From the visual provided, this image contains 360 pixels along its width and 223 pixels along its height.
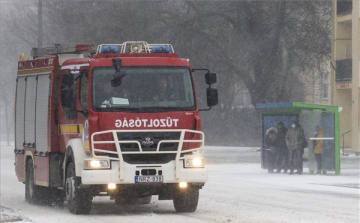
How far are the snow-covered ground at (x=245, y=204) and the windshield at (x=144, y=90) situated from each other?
179 cm

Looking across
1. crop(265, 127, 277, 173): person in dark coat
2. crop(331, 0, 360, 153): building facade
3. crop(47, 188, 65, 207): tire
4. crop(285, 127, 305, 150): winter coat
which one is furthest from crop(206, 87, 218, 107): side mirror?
crop(331, 0, 360, 153): building facade

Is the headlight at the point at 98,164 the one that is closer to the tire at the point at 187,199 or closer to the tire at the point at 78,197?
the tire at the point at 78,197

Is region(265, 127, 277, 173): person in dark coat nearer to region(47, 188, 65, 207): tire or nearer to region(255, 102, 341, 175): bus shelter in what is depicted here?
region(255, 102, 341, 175): bus shelter

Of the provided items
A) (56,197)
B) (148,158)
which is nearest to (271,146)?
(56,197)

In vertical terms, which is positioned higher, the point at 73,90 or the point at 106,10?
the point at 106,10

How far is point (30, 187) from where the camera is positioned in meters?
20.9

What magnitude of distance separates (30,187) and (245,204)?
436cm

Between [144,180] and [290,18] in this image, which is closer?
[144,180]

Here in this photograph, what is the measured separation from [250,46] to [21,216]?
32.7m

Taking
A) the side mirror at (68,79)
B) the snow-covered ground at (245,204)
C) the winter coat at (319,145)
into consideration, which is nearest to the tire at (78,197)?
the snow-covered ground at (245,204)

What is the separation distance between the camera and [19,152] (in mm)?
Answer: 21703

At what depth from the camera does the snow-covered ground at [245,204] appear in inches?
651

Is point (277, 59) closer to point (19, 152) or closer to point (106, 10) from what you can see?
point (106, 10)

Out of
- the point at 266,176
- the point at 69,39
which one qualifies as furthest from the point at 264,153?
the point at 69,39
